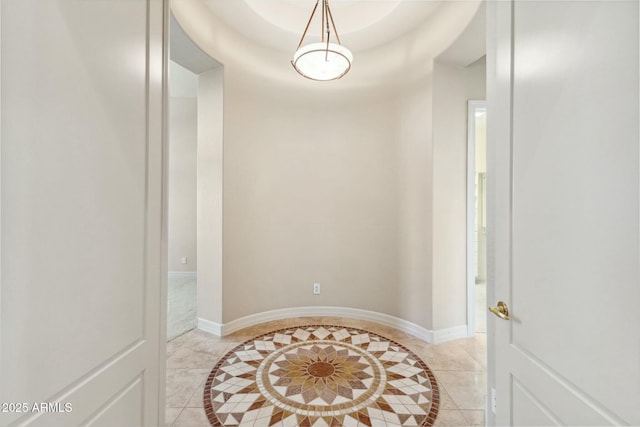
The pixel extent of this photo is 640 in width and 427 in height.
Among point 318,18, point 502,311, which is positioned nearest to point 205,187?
point 318,18

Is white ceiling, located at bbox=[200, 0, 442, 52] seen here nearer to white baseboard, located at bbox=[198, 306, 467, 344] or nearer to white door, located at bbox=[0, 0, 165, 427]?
white door, located at bbox=[0, 0, 165, 427]

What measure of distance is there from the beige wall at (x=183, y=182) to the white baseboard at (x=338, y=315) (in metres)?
3.14

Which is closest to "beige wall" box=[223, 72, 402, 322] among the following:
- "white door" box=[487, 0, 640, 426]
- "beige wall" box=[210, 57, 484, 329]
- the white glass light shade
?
"beige wall" box=[210, 57, 484, 329]

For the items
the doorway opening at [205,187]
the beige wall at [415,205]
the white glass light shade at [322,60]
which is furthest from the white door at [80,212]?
the beige wall at [415,205]

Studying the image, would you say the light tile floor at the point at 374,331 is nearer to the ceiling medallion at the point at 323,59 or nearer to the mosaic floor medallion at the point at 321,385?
the mosaic floor medallion at the point at 321,385

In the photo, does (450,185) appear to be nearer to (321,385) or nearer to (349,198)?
(349,198)

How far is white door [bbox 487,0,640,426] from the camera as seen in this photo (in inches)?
25.6

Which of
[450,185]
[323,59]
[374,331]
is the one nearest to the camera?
[323,59]

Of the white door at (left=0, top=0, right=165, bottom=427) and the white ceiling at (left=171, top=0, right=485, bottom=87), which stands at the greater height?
the white ceiling at (left=171, top=0, right=485, bottom=87)

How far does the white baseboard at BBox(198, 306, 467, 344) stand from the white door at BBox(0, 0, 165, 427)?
6.50ft

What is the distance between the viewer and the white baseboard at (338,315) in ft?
9.25

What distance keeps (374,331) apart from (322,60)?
108 inches

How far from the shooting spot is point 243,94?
3.10 m

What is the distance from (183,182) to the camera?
5781 millimetres
